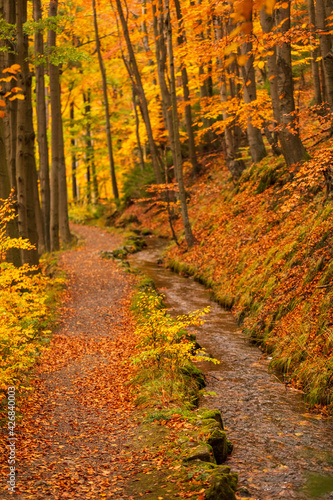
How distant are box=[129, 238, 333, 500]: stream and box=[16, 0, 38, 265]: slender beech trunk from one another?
15.2 ft

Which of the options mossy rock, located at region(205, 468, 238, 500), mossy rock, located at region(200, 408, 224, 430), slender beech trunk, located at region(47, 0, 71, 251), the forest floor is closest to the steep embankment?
mossy rock, located at region(200, 408, 224, 430)

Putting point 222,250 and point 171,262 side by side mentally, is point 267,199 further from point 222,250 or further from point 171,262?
point 171,262

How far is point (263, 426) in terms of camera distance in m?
5.54

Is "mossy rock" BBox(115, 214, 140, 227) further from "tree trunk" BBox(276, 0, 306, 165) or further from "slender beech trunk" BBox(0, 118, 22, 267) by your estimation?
"slender beech trunk" BBox(0, 118, 22, 267)

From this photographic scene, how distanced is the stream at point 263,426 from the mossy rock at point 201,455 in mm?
332

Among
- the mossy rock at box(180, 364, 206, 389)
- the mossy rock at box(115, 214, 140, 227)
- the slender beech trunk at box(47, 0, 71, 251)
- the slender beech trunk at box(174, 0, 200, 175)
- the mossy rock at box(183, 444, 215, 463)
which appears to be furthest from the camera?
the mossy rock at box(115, 214, 140, 227)

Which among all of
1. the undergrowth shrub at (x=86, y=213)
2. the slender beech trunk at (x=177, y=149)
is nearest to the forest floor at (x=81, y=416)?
the slender beech trunk at (x=177, y=149)

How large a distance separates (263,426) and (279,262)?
172 inches

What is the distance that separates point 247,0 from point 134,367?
6198mm

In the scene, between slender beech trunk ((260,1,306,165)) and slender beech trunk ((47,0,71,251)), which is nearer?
slender beech trunk ((260,1,306,165))

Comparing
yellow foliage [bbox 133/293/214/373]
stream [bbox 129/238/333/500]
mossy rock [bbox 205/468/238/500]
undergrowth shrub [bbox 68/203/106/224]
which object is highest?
undergrowth shrub [bbox 68/203/106/224]

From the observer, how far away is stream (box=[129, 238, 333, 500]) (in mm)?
4320

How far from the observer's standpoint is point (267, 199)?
1268 cm

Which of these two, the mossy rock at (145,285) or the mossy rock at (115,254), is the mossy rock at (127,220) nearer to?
the mossy rock at (115,254)
